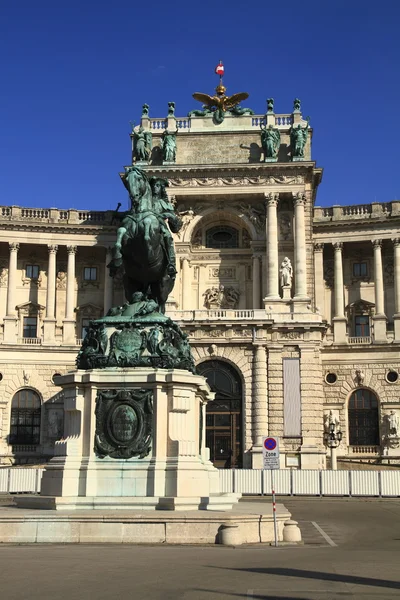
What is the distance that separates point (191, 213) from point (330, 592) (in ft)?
163

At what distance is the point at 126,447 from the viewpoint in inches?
733

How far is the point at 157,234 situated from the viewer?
67.4ft

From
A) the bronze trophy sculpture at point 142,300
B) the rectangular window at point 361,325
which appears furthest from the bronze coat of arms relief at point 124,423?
the rectangular window at point 361,325

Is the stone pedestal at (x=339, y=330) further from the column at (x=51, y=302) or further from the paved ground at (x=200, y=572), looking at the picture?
the paved ground at (x=200, y=572)

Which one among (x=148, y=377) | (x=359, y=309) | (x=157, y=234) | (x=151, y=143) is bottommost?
(x=148, y=377)

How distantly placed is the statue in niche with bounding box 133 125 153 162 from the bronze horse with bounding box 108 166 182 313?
39677 millimetres

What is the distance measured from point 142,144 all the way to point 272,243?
11.6m

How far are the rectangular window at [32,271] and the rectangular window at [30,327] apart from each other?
337cm

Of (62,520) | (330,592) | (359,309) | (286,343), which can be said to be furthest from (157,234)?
(359,309)

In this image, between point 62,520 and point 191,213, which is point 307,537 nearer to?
point 62,520

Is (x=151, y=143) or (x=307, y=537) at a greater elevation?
(x=151, y=143)

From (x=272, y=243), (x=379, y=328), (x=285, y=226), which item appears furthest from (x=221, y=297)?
(x=379, y=328)

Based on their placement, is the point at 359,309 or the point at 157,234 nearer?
the point at 157,234

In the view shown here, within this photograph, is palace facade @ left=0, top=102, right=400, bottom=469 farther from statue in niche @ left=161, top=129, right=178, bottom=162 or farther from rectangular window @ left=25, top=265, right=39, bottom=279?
statue in niche @ left=161, top=129, right=178, bottom=162
